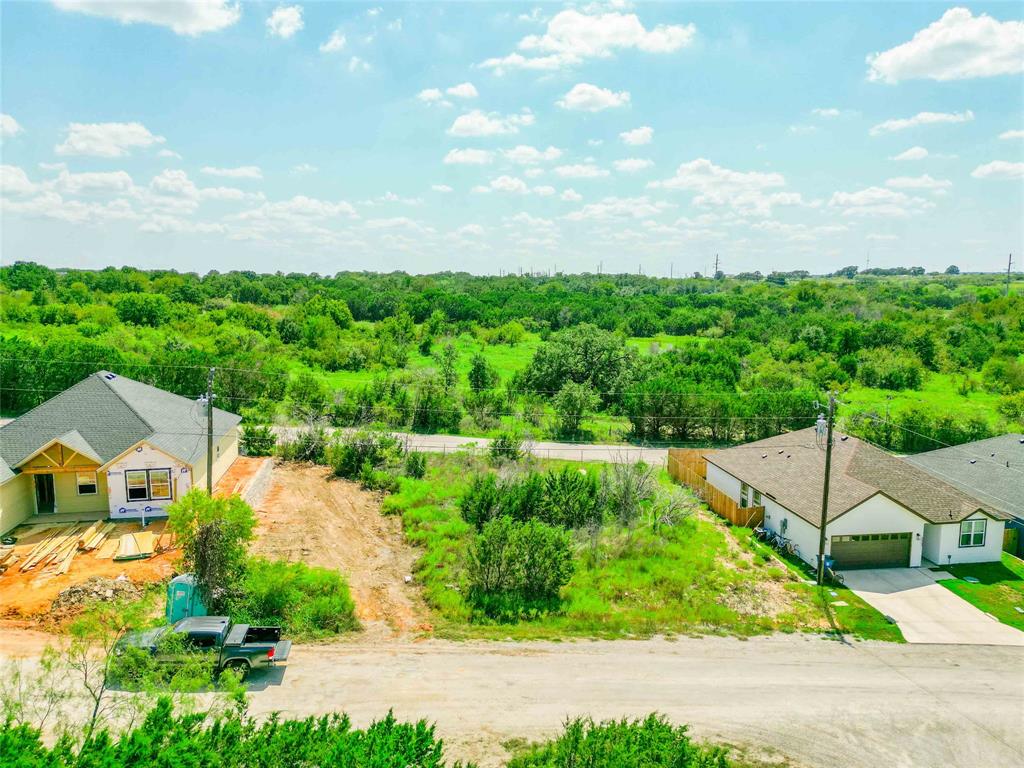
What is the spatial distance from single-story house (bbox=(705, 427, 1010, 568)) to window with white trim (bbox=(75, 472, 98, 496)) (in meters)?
28.4

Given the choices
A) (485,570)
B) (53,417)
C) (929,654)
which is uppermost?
(53,417)

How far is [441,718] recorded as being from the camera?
15.5 meters

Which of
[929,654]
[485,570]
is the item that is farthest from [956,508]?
[485,570]

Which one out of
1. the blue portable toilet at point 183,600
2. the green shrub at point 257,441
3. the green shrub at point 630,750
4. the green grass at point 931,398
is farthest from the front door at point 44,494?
the green grass at point 931,398

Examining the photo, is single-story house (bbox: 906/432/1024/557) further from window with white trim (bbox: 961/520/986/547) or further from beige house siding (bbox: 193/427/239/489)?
beige house siding (bbox: 193/427/239/489)

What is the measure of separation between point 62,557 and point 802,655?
960 inches

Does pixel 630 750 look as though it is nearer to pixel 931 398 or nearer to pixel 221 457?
pixel 221 457

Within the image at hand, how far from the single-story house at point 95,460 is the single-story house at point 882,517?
24143 mm

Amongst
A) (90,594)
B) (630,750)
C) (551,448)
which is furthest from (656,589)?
(551,448)

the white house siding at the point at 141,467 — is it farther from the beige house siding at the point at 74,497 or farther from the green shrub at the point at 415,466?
the green shrub at the point at 415,466

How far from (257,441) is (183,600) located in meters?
19.0

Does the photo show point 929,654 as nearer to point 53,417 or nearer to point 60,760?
point 60,760

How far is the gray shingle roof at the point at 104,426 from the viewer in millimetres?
26453

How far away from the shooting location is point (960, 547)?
26.3 meters
